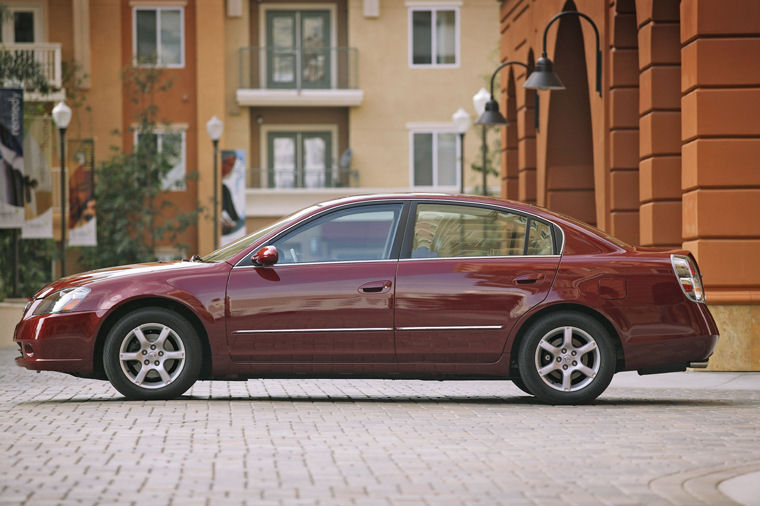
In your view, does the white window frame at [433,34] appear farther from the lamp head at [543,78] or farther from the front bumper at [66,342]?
the front bumper at [66,342]

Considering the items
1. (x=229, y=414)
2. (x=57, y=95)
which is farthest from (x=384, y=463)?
(x=57, y=95)

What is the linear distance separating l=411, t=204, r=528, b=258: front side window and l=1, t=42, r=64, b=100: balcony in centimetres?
3113

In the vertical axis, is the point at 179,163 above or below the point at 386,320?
above

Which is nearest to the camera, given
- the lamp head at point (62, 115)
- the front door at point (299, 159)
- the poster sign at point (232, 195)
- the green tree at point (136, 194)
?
the lamp head at point (62, 115)

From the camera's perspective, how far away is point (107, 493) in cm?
649

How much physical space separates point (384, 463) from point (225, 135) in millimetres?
35954

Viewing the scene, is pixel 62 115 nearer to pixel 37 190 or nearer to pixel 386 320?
pixel 37 190

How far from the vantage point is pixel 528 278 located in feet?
34.8

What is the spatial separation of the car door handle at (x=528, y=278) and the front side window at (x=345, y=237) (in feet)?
3.23

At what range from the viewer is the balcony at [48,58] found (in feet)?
133

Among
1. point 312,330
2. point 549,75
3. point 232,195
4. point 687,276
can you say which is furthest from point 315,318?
point 232,195

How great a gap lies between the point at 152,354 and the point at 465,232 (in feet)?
8.25

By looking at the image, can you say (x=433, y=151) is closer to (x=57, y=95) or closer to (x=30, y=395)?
(x=57, y=95)

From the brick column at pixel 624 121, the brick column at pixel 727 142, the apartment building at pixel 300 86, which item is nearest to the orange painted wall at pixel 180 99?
the apartment building at pixel 300 86
